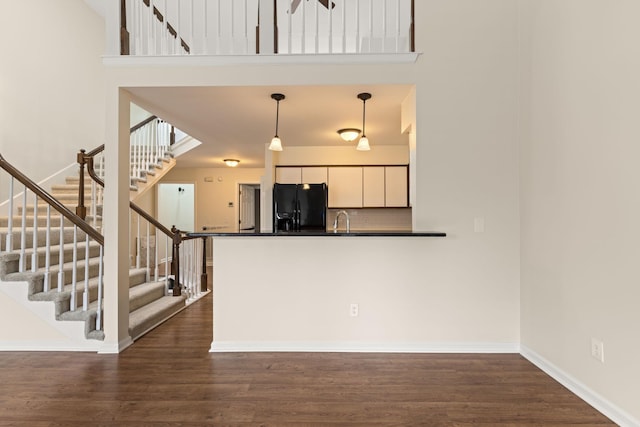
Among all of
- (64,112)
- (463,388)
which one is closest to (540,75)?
(463,388)

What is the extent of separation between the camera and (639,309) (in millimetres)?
1868

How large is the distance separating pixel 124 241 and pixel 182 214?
6005 mm

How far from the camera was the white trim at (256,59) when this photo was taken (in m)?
2.96

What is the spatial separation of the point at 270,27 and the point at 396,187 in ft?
10.1

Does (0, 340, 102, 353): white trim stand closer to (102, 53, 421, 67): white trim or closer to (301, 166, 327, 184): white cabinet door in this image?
(102, 53, 421, 67): white trim

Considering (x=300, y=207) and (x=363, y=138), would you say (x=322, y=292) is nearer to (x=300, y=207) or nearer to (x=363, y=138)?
(x=363, y=138)

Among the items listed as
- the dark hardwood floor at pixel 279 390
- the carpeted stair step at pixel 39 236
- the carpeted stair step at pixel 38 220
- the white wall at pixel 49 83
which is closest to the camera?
the dark hardwood floor at pixel 279 390

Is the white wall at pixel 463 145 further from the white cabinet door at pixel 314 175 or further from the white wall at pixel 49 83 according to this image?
the white wall at pixel 49 83

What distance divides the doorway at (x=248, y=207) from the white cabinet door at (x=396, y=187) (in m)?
3.95

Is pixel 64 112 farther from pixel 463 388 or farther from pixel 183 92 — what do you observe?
pixel 463 388

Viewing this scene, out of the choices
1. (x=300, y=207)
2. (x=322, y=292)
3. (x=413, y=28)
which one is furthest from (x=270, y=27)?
(x=322, y=292)

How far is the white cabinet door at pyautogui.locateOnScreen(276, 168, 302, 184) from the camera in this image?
539 cm

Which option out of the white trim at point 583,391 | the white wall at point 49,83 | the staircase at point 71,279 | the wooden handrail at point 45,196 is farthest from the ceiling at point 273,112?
the white trim at point 583,391

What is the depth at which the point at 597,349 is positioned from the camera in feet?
7.07
